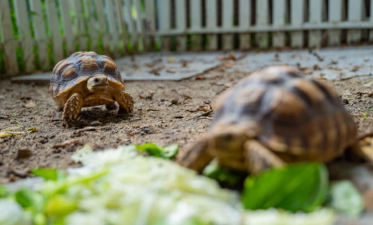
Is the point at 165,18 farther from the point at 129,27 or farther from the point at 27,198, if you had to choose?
the point at 27,198

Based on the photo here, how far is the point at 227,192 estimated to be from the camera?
1776mm

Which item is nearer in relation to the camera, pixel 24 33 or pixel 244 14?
pixel 24 33

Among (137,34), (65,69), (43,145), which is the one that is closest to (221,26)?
(137,34)

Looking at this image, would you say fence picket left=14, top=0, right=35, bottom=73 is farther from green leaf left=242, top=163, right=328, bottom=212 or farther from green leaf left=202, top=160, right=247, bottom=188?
green leaf left=242, top=163, right=328, bottom=212

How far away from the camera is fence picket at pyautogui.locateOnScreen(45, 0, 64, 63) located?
6.41 metres

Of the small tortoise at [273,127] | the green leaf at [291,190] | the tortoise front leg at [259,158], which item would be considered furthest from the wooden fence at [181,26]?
the green leaf at [291,190]

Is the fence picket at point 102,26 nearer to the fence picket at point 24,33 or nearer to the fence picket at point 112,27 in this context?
the fence picket at point 112,27

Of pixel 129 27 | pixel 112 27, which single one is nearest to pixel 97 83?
pixel 112 27

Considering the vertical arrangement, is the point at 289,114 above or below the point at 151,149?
above

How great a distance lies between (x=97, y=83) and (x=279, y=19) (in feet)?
18.7

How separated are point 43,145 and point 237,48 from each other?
661 cm

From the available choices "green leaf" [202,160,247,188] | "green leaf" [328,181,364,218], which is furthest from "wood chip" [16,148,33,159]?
"green leaf" [328,181,364,218]

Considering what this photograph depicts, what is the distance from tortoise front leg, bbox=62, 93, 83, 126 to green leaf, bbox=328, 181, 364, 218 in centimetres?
235

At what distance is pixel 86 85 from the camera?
12.2 ft
